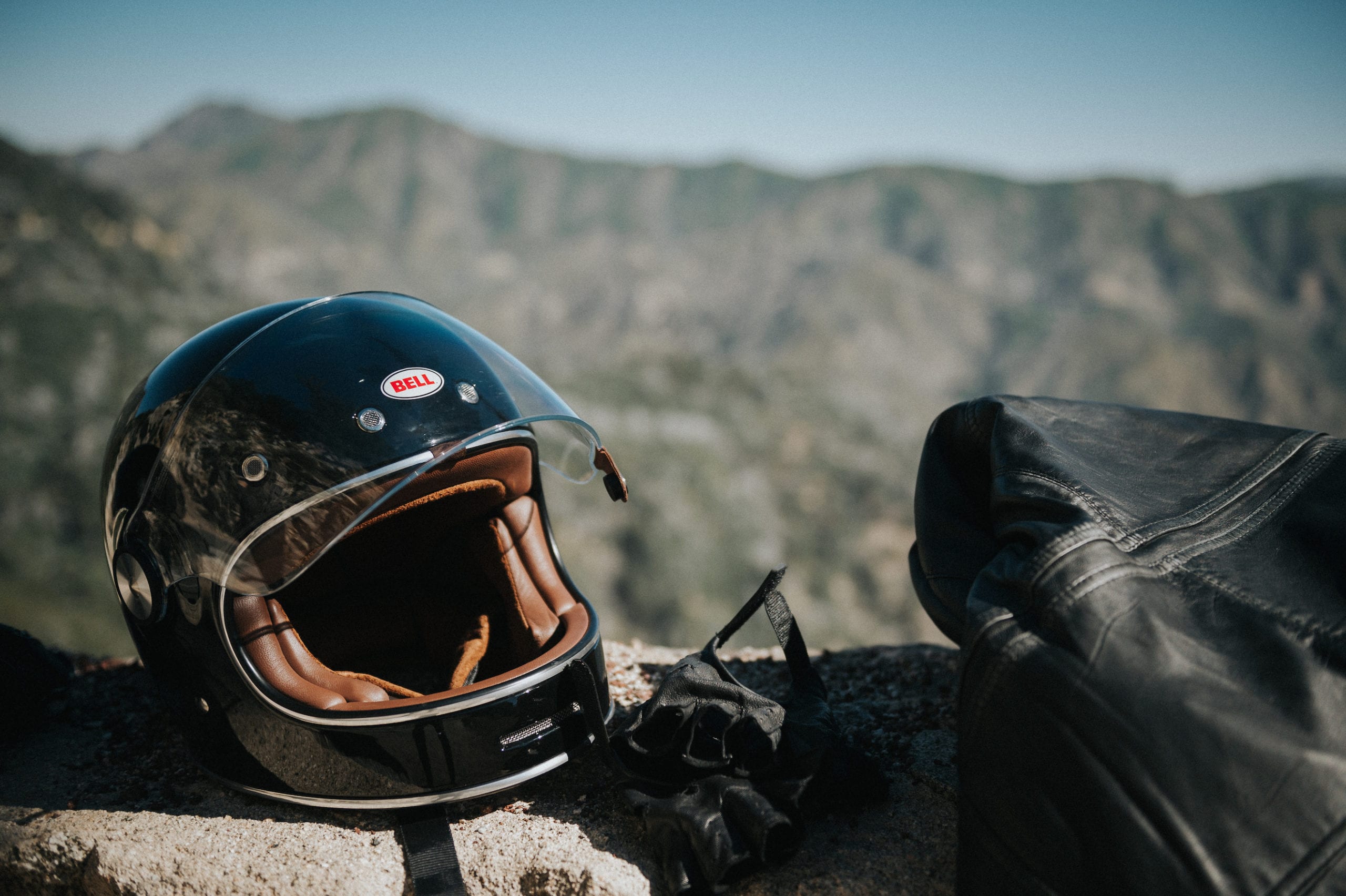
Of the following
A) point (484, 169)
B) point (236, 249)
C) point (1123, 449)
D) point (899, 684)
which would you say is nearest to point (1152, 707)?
point (1123, 449)

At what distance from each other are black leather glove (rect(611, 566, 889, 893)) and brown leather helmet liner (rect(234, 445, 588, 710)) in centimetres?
39

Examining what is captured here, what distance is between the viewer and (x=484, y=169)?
145375 mm

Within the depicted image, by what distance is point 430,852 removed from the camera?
1.99 m

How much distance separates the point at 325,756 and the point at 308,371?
1059 millimetres

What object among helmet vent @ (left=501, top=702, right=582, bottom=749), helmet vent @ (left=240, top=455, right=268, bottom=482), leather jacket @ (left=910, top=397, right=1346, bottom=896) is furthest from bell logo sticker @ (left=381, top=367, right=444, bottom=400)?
leather jacket @ (left=910, top=397, right=1346, bottom=896)

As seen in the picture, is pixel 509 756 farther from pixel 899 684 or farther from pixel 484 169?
pixel 484 169

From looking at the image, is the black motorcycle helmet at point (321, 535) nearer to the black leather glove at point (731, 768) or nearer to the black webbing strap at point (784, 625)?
the black leather glove at point (731, 768)

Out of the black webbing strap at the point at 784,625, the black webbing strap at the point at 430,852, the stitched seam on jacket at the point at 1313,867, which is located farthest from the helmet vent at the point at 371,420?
the stitched seam on jacket at the point at 1313,867

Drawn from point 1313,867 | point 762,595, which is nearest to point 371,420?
point 762,595

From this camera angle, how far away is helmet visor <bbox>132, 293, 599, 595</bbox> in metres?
2.11

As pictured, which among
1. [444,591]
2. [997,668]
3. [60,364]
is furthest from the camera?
[60,364]

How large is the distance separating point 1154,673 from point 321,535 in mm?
1945

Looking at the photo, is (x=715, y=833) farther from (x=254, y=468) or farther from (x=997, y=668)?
(x=254, y=468)

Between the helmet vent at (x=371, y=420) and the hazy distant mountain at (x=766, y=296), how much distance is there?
54.1 feet
